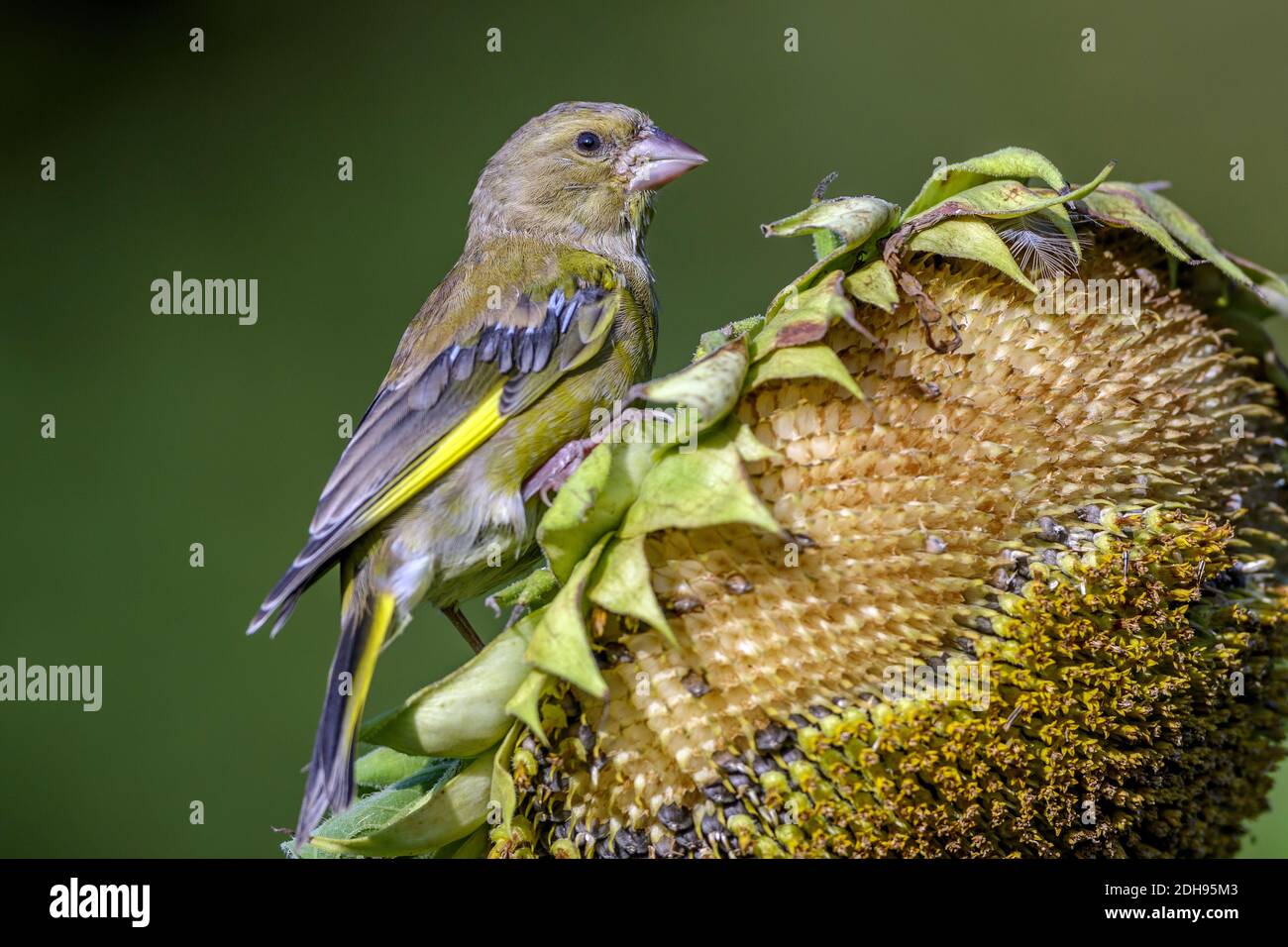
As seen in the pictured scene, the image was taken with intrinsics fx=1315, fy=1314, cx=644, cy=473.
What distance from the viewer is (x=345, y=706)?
2.12 m

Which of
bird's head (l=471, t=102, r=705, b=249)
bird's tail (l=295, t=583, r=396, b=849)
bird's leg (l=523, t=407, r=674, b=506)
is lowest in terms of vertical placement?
bird's tail (l=295, t=583, r=396, b=849)

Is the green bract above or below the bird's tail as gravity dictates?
above

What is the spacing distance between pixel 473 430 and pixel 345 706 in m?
0.71

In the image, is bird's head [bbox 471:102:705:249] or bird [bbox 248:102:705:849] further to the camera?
bird's head [bbox 471:102:705:249]

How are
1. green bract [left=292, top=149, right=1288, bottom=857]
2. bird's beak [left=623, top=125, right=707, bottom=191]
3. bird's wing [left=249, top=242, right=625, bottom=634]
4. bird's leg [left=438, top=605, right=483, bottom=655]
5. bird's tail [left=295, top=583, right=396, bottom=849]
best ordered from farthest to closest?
bird's beak [left=623, top=125, right=707, bottom=191], bird's leg [left=438, top=605, right=483, bottom=655], bird's wing [left=249, top=242, right=625, bottom=634], bird's tail [left=295, top=583, right=396, bottom=849], green bract [left=292, top=149, right=1288, bottom=857]

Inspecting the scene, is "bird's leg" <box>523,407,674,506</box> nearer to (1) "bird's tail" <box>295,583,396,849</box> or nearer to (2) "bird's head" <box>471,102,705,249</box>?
(1) "bird's tail" <box>295,583,396,849</box>

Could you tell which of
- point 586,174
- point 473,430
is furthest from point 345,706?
point 586,174

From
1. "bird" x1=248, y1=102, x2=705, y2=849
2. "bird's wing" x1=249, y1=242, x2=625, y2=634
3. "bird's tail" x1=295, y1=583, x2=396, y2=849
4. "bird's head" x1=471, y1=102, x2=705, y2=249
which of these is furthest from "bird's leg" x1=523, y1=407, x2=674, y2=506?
"bird's head" x1=471, y1=102, x2=705, y2=249

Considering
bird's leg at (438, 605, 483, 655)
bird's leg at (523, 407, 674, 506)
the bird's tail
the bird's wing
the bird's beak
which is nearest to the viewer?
the bird's tail

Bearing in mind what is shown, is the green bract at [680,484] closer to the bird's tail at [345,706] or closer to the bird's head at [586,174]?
the bird's tail at [345,706]

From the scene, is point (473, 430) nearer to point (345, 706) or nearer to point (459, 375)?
point (459, 375)

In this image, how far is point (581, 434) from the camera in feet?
8.89

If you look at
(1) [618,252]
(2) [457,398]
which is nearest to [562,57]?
(1) [618,252]

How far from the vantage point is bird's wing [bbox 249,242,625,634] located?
251 cm
